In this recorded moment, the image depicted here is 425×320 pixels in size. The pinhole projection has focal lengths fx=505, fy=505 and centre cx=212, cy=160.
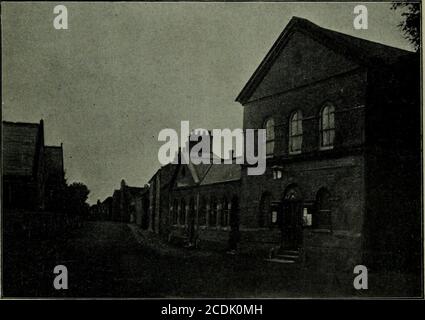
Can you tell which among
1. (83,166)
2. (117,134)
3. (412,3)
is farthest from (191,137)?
(412,3)

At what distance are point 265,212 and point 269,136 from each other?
1.19 metres

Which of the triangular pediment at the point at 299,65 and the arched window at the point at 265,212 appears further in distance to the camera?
the arched window at the point at 265,212

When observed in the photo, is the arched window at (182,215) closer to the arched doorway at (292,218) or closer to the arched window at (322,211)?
the arched doorway at (292,218)

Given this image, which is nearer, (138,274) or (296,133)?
(138,274)

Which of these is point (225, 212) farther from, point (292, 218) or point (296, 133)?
point (296, 133)

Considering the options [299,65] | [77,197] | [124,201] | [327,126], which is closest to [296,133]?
[327,126]

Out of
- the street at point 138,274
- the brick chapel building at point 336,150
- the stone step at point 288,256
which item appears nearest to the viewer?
the street at point 138,274

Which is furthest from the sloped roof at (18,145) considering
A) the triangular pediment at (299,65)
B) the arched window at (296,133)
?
the arched window at (296,133)

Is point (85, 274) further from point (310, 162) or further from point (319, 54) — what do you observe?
point (319, 54)

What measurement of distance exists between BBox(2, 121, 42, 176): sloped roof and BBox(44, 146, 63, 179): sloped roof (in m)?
0.21

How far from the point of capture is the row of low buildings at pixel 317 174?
714cm

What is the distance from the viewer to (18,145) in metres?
7.11

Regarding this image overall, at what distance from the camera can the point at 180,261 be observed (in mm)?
7324

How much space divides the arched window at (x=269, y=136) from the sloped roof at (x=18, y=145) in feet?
11.0
